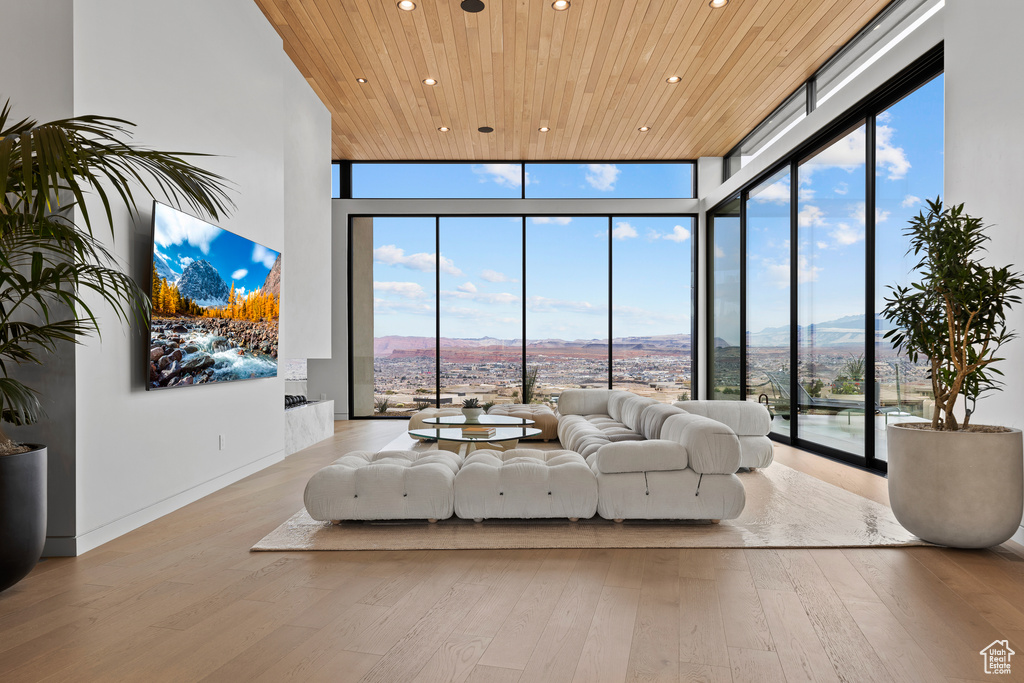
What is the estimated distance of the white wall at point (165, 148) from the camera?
2.96m

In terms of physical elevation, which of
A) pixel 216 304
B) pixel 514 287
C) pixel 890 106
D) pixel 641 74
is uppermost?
pixel 641 74

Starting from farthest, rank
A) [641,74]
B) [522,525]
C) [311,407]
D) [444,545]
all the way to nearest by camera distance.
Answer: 1. [311,407]
2. [641,74]
3. [522,525]
4. [444,545]

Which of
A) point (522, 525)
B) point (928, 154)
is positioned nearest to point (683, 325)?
point (928, 154)

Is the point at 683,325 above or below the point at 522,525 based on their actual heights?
above

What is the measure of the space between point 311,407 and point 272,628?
4.50m

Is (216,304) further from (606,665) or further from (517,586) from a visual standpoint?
(606,665)

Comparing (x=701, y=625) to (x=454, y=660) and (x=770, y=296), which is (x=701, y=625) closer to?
(x=454, y=660)

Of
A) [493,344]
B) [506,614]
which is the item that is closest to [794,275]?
[493,344]

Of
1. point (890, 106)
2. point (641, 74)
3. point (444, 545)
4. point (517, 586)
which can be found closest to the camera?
point (517, 586)

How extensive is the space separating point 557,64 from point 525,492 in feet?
13.4

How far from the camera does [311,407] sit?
650 centimetres

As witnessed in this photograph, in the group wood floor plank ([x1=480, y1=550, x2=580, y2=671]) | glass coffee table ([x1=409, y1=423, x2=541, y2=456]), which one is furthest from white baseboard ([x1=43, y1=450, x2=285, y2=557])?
wood floor plank ([x1=480, y1=550, x2=580, y2=671])

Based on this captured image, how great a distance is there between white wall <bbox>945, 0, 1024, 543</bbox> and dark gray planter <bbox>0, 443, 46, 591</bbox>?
4689 millimetres

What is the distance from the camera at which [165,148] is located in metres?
3.75
